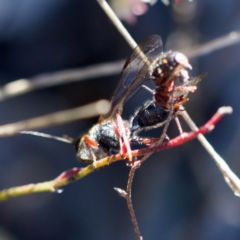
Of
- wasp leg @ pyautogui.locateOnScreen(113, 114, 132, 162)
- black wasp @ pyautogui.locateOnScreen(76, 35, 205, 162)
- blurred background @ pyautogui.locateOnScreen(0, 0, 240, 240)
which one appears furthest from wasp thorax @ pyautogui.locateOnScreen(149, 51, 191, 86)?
blurred background @ pyautogui.locateOnScreen(0, 0, 240, 240)

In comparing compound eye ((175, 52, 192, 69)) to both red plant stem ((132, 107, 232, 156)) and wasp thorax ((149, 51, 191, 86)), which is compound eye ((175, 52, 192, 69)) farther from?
red plant stem ((132, 107, 232, 156))

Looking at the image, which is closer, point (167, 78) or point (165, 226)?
point (167, 78)

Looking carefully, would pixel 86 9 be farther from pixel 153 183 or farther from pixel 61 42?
pixel 153 183

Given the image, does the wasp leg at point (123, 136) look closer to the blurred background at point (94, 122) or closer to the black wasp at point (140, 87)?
the black wasp at point (140, 87)

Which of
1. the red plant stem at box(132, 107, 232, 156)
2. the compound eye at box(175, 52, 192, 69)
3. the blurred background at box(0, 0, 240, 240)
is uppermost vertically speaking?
the blurred background at box(0, 0, 240, 240)

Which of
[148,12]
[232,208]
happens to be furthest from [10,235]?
[148,12]

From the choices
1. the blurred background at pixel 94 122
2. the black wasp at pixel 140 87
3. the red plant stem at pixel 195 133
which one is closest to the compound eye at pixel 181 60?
the black wasp at pixel 140 87

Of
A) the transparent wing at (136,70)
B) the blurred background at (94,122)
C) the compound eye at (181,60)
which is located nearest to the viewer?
the compound eye at (181,60)

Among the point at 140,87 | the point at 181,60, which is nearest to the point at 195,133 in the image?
the point at 181,60
